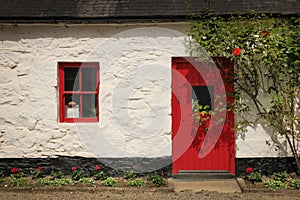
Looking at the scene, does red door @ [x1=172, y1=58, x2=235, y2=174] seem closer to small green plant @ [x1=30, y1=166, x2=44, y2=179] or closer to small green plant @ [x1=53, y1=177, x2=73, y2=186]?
small green plant @ [x1=53, y1=177, x2=73, y2=186]

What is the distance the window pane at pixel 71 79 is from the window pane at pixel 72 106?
0.15 m

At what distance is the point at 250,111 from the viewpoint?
20.3 feet

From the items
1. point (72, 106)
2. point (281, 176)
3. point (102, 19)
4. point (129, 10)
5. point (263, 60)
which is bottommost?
point (281, 176)

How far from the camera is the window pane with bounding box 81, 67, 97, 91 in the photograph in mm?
6453

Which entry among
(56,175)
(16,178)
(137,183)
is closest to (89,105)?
(56,175)

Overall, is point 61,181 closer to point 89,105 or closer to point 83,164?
point 83,164

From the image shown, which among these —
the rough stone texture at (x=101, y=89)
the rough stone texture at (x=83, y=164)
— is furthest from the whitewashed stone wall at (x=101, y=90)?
the rough stone texture at (x=83, y=164)

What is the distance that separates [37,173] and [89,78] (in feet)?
6.56

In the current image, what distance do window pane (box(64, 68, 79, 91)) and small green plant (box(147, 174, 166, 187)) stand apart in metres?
2.14

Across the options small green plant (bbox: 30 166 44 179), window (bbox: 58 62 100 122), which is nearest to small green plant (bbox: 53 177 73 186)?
small green plant (bbox: 30 166 44 179)

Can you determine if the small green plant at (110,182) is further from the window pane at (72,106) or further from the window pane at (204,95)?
the window pane at (204,95)

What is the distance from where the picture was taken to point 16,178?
6273mm

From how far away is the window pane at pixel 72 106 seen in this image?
652cm

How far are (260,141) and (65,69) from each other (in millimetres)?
3854
